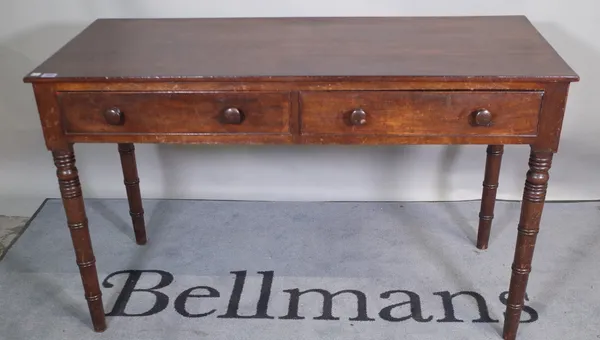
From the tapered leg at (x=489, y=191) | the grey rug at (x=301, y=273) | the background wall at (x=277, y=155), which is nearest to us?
the grey rug at (x=301, y=273)

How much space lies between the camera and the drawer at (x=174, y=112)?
5.36 ft

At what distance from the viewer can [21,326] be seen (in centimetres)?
202

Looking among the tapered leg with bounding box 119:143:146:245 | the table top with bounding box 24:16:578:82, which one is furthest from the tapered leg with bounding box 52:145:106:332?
the tapered leg with bounding box 119:143:146:245

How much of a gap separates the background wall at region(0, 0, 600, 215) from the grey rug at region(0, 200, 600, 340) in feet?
0.23

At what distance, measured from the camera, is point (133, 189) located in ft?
7.57

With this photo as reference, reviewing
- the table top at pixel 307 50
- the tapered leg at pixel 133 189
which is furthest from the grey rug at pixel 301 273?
the table top at pixel 307 50

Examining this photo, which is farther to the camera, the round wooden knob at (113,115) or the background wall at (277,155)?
the background wall at (277,155)

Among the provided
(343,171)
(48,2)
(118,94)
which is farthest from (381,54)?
(48,2)

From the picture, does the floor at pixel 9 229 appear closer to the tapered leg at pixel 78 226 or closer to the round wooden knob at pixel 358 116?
the tapered leg at pixel 78 226

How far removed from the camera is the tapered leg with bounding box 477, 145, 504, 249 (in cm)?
217

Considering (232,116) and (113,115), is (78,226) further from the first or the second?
(232,116)

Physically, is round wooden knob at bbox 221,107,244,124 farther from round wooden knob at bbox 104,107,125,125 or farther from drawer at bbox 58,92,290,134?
round wooden knob at bbox 104,107,125,125

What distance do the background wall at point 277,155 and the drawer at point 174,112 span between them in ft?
2.66

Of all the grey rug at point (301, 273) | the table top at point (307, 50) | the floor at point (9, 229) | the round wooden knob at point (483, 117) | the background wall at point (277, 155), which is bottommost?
the floor at point (9, 229)
